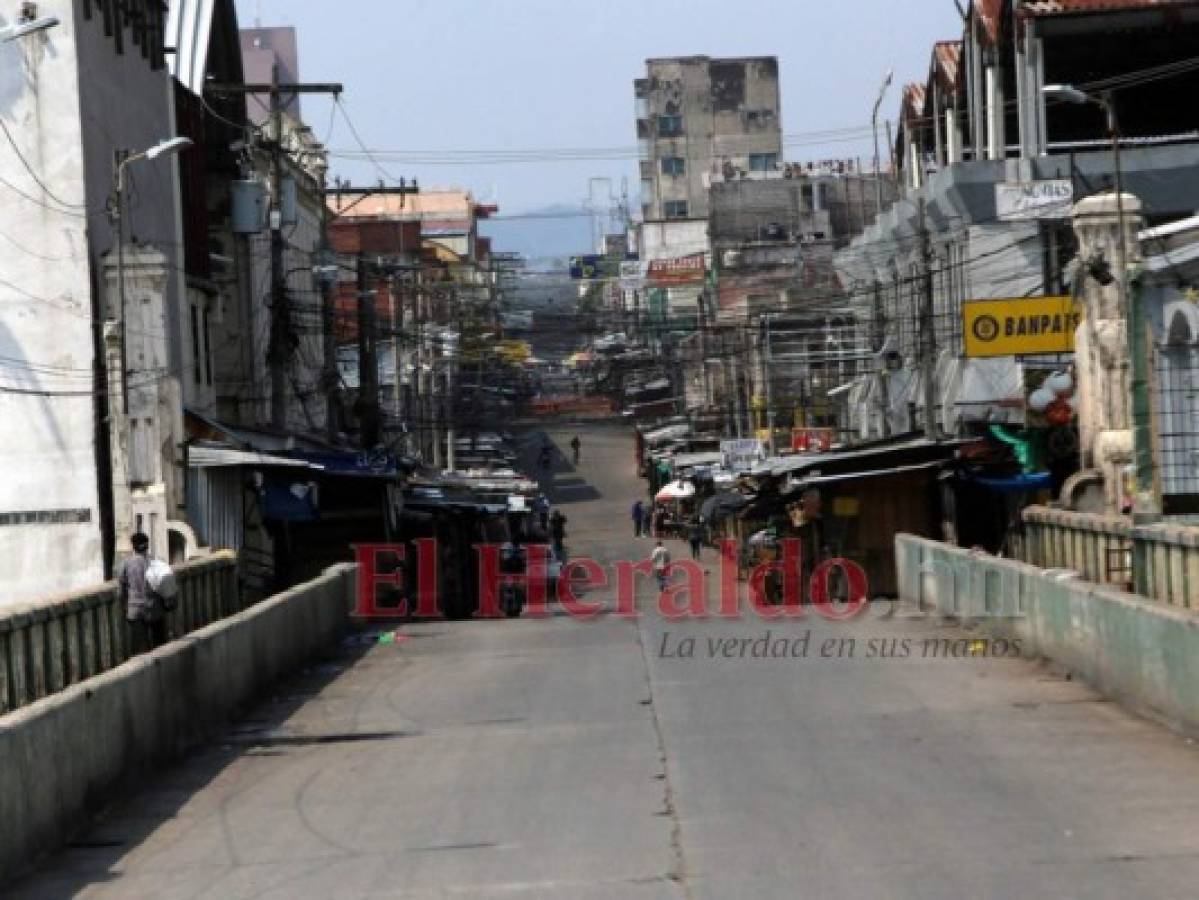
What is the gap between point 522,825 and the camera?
1235cm

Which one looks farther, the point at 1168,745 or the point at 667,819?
the point at 1168,745

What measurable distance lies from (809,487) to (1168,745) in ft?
90.1

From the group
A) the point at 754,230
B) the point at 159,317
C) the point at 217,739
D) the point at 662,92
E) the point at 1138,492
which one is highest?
the point at 662,92

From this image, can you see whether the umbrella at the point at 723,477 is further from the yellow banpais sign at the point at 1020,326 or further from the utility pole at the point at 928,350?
the yellow banpais sign at the point at 1020,326

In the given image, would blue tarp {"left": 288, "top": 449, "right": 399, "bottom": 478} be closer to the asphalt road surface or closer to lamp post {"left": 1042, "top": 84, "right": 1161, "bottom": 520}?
the asphalt road surface

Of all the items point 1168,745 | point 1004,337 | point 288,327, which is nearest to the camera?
point 1168,745

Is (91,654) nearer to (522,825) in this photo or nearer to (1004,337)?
(522,825)

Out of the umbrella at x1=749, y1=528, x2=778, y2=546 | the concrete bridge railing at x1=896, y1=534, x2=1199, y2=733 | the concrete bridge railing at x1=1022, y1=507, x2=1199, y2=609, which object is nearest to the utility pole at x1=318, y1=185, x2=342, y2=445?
the umbrella at x1=749, y1=528, x2=778, y2=546

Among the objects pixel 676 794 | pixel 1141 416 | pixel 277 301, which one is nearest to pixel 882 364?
pixel 277 301

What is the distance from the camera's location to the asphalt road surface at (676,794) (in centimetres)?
1060

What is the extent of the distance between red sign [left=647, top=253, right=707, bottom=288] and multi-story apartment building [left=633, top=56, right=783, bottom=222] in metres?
16.9

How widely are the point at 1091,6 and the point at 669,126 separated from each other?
93286 millimetres

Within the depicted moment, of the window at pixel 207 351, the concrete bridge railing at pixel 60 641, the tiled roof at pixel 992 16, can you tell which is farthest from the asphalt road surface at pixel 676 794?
the window at pixel 207 351

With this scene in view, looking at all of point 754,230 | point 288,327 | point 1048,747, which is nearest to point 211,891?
point 1048,747
